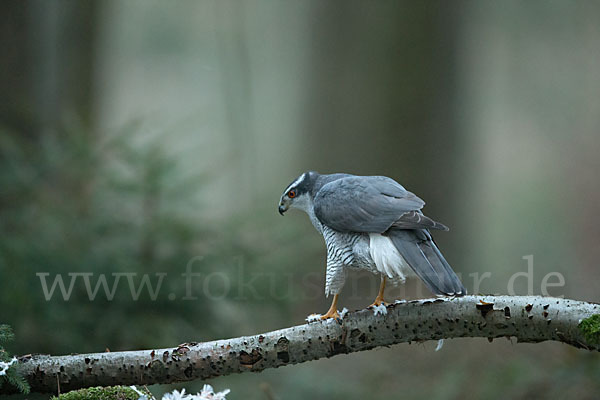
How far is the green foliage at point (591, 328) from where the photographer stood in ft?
6.81

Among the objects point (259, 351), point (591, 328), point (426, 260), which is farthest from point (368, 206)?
point (591, 328)

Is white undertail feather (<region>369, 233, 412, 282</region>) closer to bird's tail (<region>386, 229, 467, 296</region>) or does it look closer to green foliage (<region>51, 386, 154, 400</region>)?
Result: bird's tail (<region>386, 229, 467, 296</region>)

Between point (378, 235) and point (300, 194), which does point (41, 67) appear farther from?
point (378, 235)

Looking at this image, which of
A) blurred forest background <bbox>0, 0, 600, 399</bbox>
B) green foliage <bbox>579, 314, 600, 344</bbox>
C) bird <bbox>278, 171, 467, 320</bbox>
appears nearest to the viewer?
green foliage <bbox>579, 314, 600, 344</bbox>

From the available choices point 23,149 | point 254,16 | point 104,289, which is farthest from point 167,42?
point 104,289

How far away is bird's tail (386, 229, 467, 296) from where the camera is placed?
7.69ft

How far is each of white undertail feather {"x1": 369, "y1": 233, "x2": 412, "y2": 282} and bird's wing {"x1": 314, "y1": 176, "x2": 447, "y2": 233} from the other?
74 millimetres

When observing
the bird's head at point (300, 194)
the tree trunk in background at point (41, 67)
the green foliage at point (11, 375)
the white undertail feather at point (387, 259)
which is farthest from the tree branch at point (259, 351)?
the tree trunk in background at point (41, 67)

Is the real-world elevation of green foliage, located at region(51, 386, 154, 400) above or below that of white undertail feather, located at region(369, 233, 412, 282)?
below

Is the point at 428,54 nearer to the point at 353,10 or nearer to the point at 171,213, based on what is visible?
the point at 353,10

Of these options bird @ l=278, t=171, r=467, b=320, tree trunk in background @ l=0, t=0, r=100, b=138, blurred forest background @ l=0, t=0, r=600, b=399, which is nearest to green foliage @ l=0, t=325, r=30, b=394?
blurred forest background @ l=0, t=0, r=600, b=399

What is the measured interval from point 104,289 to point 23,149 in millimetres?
1617

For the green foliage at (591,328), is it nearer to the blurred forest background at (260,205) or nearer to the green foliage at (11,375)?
the blurred forest background at (260,205)

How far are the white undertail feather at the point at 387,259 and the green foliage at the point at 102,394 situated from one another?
4.26 ft
